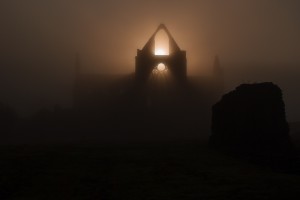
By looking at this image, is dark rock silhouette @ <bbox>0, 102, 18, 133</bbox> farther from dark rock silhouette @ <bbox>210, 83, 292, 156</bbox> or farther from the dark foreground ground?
dark rock silhouette @ <bbox>210, 83, 292, 156</bbox>

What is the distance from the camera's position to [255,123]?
1176 inches

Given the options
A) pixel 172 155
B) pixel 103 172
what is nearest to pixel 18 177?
pixel 103 172

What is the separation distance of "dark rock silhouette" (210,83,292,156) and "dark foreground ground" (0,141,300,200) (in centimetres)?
200

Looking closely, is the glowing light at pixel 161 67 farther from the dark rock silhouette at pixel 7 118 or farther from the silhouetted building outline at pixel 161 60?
the dark rock silhouette at pixel 7 118

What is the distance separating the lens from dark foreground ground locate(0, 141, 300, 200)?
17.8 meters

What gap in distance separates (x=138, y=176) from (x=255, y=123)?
11611mm

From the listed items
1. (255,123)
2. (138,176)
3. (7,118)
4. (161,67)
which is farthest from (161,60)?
(138,176)

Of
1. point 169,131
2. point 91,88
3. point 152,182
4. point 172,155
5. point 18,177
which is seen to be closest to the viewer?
point 152,182

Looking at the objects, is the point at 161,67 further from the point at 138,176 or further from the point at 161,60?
the point at 138,176

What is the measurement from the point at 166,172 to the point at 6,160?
10.1 metres

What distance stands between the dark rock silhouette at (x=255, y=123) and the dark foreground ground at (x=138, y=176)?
2.00 metres

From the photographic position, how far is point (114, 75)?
212 ft

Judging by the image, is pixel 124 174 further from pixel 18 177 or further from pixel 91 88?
pixel 91 88

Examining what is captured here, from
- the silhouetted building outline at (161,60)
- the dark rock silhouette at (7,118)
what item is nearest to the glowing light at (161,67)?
the silhouetted building outline at (161,60)
